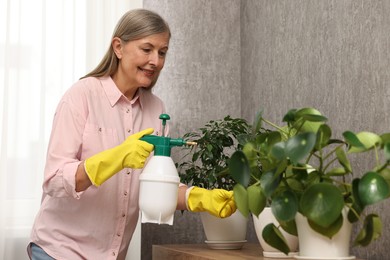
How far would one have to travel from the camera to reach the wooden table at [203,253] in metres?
1.70

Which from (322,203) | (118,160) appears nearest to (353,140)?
(322,203)

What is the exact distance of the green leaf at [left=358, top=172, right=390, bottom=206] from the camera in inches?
43.8

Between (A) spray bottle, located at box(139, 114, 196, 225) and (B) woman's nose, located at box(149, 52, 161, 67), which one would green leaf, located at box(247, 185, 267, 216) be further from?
(B) woman's nose, located at box(149, 52, 161, 67)

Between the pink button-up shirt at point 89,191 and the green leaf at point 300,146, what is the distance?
80 cm

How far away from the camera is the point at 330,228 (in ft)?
3.96

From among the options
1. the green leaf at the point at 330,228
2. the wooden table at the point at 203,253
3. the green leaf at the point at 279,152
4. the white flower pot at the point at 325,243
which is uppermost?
the green leaf at the point at 279,152

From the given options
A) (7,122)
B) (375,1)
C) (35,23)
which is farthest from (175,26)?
(375,1)

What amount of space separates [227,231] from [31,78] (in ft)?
3.32

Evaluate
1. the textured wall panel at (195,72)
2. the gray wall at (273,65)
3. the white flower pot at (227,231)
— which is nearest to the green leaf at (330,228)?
the gray wall at (273,65)

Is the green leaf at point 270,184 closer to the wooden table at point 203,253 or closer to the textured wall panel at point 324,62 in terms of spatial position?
the wooden table at point 203,253

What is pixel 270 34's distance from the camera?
2.40 meters

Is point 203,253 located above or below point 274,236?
below

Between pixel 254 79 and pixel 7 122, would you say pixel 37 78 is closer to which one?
pixel 7 122

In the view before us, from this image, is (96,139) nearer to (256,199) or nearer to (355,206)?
(256,199)
